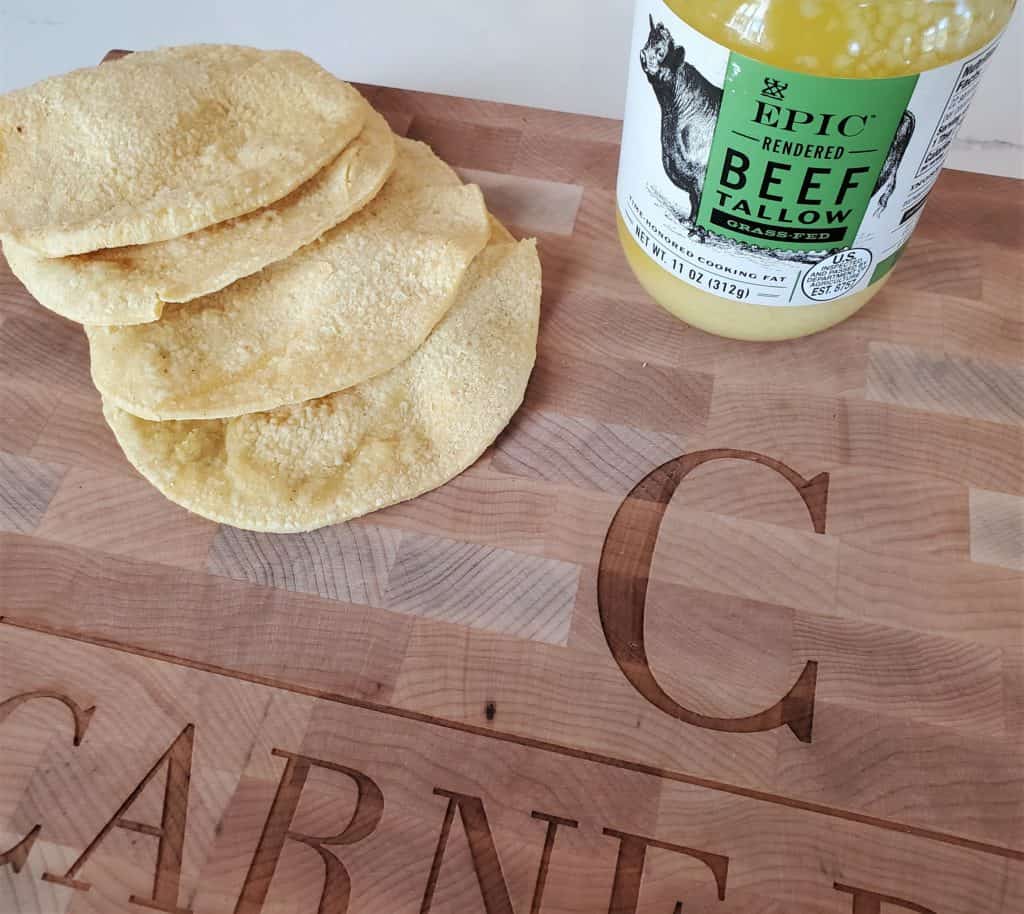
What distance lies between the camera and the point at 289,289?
834mm

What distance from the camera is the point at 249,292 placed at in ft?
2.76

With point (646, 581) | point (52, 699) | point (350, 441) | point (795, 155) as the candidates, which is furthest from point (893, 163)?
point (52, 699)

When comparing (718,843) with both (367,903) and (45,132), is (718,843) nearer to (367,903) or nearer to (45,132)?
(367,903)

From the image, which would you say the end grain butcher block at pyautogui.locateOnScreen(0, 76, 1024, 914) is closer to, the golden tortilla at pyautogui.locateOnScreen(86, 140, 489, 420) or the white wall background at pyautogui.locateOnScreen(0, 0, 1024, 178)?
the golden tortilla at pyautogui.locateOnScreen(86, 140, 489, 420)

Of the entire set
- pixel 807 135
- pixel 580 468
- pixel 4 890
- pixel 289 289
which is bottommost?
pixel 4 890

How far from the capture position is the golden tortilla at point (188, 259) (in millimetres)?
772

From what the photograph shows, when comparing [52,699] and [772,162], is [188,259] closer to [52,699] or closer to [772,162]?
[52,699]

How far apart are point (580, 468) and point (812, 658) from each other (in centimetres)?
25

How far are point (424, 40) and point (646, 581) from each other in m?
0.92

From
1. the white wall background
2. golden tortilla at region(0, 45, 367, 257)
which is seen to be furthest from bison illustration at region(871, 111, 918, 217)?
the white wall background

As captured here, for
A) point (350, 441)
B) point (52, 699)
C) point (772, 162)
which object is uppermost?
point (772, 162)

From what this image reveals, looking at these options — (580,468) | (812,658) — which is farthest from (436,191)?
(812,658)

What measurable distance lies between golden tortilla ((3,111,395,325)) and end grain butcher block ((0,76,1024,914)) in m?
0.13

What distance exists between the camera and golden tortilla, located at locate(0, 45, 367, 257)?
30.5 inches
